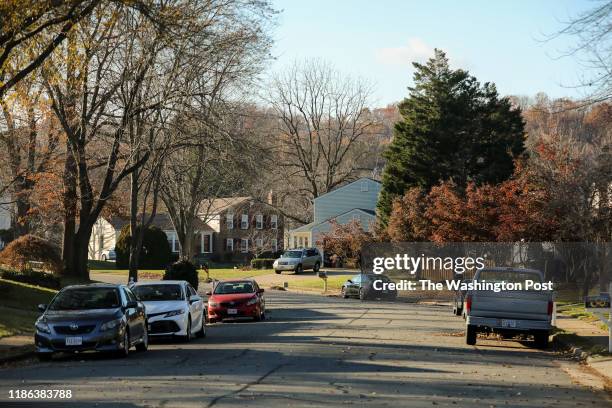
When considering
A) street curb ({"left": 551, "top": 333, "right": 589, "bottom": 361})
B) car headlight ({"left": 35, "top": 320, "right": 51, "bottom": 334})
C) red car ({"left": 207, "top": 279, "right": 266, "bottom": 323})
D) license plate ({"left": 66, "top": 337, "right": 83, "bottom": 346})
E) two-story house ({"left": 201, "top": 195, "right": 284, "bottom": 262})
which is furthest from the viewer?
two-story house ({"left": 201, "top": 195, "right": 284, "bottom": 262})

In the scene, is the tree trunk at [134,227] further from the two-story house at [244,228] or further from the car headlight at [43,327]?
the two-story house at [244,228]

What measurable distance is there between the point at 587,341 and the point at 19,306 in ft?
58.9

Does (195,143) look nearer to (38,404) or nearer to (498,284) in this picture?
(498,284)

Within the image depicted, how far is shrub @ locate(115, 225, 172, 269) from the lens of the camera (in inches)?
2923

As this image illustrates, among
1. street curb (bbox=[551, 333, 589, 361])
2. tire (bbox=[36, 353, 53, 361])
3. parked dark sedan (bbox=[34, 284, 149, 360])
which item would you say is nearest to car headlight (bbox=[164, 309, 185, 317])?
parked dark sedan (bbox=[34, 284, 149, 360])

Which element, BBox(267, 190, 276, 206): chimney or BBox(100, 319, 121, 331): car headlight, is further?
BBox(267, 190, 276, 206): chimney

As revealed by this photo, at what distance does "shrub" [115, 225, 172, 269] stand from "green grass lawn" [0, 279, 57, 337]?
127 ft

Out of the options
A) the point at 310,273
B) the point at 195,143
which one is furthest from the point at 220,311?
the point at 310,273

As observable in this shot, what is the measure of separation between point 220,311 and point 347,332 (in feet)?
21.9

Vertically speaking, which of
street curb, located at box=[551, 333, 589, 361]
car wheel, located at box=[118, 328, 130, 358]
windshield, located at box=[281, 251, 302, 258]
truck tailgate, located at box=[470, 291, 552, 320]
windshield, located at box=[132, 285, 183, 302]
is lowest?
street curb, located at box=[551, 333, 589, 361]

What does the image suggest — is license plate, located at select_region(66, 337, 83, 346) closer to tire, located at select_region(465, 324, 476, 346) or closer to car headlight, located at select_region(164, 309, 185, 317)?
car headlight, located at select_region(164, 309, 185, 317)

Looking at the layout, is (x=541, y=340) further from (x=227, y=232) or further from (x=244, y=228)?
(x=227, y=232)

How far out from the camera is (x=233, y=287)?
31672mm

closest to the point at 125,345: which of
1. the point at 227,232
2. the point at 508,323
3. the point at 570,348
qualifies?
the point at 508,323
